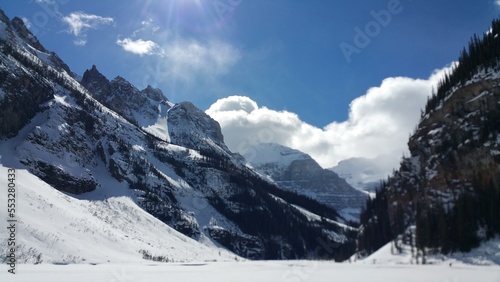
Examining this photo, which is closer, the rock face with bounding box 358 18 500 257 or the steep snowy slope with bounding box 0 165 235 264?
the steep snowy slope with bounding box 0 165 235 264

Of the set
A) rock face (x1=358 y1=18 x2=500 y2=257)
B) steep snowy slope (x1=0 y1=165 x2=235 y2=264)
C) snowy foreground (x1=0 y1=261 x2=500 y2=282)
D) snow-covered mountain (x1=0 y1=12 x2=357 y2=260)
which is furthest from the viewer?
snow-covered mountain (x1=0 y1=12 x2=357 y2=260)

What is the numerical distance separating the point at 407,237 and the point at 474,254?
1950 centimetres

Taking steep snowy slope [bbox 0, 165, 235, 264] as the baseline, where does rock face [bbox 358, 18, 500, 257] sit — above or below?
above

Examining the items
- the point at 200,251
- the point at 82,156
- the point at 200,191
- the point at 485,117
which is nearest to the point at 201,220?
the point at 200,191

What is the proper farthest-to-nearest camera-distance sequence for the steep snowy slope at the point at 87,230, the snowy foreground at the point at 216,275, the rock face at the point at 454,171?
1. the rock face at the point at 454,171
2. the steep snowy slope at the point at 87,230
3. the snowy foreground at the point at 216,275

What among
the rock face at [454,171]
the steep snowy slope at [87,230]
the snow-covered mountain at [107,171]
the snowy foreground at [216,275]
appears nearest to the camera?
the snowy foreground at [216,275]

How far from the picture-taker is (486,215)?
2365 inches

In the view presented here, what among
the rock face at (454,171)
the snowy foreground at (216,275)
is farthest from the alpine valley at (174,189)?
the snowy foreground at (216,275)

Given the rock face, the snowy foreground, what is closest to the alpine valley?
the rock face

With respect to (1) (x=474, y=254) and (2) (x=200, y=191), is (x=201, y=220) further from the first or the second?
(1) (x=474, y=254)

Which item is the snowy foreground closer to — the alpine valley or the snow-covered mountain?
the alpine valley

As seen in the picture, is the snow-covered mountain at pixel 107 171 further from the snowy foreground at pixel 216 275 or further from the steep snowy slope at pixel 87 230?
the snowy foreground at pixel 216 275

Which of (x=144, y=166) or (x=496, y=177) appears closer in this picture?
(x=496, y=177)

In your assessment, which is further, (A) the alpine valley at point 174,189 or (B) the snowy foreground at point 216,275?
(A) the alpine valley at point 174,189
